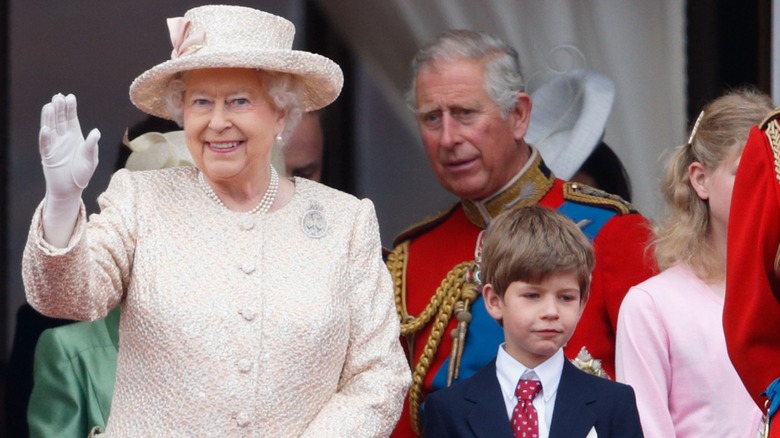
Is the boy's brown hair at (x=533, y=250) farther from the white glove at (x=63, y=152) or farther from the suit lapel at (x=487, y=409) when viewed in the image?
the white glove at (x=63, y=152)

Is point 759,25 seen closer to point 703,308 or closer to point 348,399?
point 703,308

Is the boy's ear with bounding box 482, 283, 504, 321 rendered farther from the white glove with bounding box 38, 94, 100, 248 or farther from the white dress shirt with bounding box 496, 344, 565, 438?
the white glove with bounding box 38, 94, 100, 248

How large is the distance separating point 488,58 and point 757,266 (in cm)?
163

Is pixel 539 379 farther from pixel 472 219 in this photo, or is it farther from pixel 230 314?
pixel 472 219

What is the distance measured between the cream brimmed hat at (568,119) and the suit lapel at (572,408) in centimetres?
166

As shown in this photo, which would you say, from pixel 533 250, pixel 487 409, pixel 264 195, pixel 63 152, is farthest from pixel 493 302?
pixel 63 152

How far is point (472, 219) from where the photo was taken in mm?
4660

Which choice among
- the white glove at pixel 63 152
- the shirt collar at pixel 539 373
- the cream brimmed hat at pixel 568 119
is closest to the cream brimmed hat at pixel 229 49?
the white glove at pixel 63 152

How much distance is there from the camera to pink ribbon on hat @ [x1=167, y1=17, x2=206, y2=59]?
11.6 feet

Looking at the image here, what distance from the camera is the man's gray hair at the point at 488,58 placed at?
15.2 ft

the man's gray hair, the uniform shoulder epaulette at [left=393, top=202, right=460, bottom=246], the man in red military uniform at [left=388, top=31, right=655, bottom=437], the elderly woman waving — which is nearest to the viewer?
the elderly woman waving

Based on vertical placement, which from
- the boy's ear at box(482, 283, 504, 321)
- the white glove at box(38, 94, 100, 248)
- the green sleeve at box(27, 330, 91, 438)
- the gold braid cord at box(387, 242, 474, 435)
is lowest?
the green sleeve at box(27, 330, 91, 438)

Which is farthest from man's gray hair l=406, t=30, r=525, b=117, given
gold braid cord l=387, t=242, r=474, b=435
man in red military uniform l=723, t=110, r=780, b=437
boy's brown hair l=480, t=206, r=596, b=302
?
man in red military uniform l=723, t=110, r=780, b=437

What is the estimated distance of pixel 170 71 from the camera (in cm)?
352
